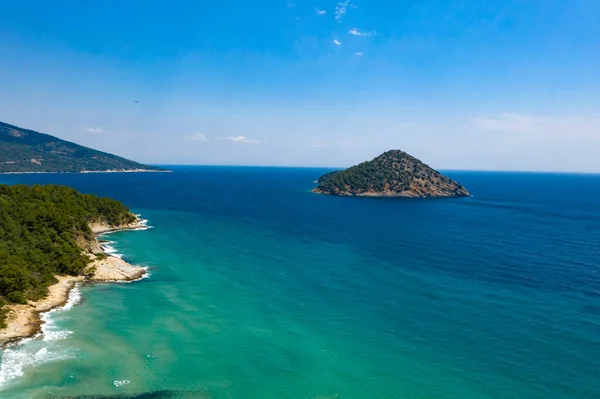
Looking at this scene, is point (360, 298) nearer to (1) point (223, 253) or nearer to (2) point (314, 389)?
(2) point (314, 389)

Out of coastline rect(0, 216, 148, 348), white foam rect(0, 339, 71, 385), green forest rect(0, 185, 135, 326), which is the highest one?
green forest rect(0, 185, 135, 326)

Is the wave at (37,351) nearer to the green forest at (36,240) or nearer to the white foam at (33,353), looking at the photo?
the white foam at (33,353)

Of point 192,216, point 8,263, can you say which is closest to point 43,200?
point 8,263

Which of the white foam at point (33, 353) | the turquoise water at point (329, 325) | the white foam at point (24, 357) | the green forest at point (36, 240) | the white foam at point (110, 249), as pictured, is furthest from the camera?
Result: the white foam at point (110, 249)

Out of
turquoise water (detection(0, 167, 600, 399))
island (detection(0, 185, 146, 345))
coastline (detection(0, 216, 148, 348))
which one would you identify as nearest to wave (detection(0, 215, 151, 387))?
turquoise water (detection(0, 167, 600, 399))

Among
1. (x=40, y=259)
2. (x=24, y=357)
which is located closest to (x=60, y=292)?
(x=40, y=259)

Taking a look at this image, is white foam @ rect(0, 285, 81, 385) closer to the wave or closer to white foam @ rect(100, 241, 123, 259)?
the wave

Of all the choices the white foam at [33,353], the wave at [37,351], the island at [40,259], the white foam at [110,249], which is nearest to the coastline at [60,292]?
the island at [40,259]
